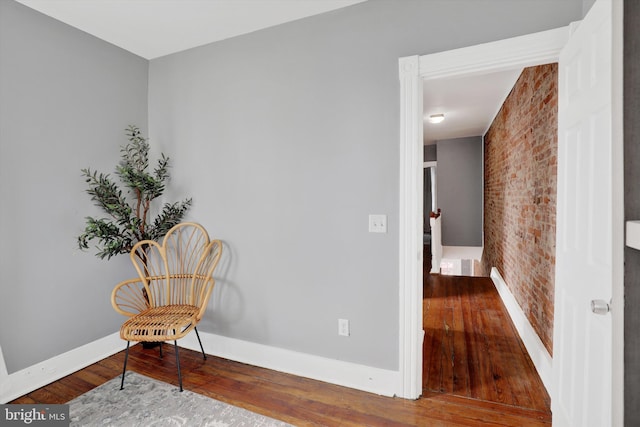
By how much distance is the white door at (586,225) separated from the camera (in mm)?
1143

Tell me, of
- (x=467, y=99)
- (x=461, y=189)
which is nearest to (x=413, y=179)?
(x=467, y=99)

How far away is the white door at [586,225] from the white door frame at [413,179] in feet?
1.59

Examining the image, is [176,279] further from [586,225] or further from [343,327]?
[586,225]

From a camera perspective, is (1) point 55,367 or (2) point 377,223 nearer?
(2) point 377,223

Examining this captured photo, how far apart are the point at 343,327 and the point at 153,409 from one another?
1.31m

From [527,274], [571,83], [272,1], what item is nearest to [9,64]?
[272,1]

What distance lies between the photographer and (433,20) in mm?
2033

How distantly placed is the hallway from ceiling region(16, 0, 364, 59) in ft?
8.89

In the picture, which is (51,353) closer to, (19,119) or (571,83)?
(19,119)

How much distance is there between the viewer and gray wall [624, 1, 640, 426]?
41.5 inches

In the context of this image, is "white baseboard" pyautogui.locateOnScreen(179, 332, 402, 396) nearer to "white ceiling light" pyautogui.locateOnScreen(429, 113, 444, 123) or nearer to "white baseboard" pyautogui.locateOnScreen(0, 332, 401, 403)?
"white baseboard" pyautogui.locateOnScreen(0, 332, 401, 403)

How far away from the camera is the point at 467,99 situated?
163 inches

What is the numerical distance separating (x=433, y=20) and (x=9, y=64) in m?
2.77

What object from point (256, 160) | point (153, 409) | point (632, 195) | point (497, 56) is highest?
point (497, 56)
